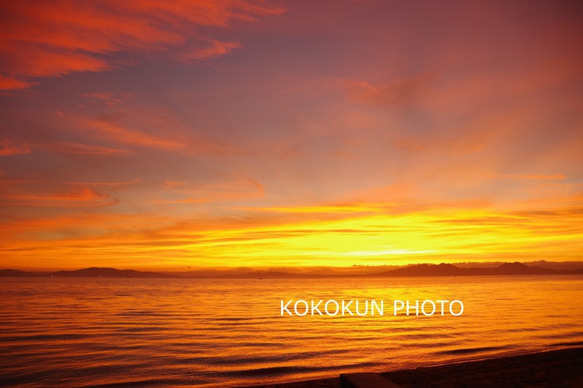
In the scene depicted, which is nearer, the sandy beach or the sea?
the sandy beach

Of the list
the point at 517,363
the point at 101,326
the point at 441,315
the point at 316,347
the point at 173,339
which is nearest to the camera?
the point at 517,363

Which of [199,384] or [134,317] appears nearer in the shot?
[199,384]

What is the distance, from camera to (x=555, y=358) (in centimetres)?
1831

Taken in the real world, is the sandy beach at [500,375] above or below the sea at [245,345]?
above

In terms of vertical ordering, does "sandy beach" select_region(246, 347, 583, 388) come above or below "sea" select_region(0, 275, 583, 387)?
above

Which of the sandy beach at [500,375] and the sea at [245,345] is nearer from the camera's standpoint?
the sandy beach at [500,375]

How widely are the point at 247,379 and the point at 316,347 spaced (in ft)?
27.3

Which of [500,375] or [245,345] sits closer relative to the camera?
[500,375]

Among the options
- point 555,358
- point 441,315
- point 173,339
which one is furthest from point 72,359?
point 441,315

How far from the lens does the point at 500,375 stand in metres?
15.4

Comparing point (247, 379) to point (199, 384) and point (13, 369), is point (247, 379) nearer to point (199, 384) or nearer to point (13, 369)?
point (199, 384)

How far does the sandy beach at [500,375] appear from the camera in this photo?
46.1 feet

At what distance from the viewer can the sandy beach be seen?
46.1 feet

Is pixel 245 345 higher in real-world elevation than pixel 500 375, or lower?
lower
